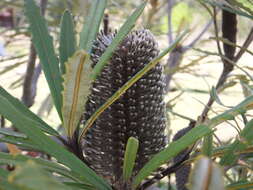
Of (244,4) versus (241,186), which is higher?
(244,4)

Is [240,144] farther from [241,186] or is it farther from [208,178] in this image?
[208,178]

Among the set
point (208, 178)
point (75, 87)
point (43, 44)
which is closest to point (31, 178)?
point (208, 178)

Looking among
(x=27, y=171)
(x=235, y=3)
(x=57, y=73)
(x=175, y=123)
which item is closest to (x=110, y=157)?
(x=57, y=73)

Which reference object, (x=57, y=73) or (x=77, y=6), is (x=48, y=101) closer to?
(x=77, y=6)

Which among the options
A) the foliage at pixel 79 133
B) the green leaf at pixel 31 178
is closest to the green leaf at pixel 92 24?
the foliage at pixel 79 133

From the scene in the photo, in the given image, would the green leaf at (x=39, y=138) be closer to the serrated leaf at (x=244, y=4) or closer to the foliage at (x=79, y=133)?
the foliage at (x=79, y=133)
